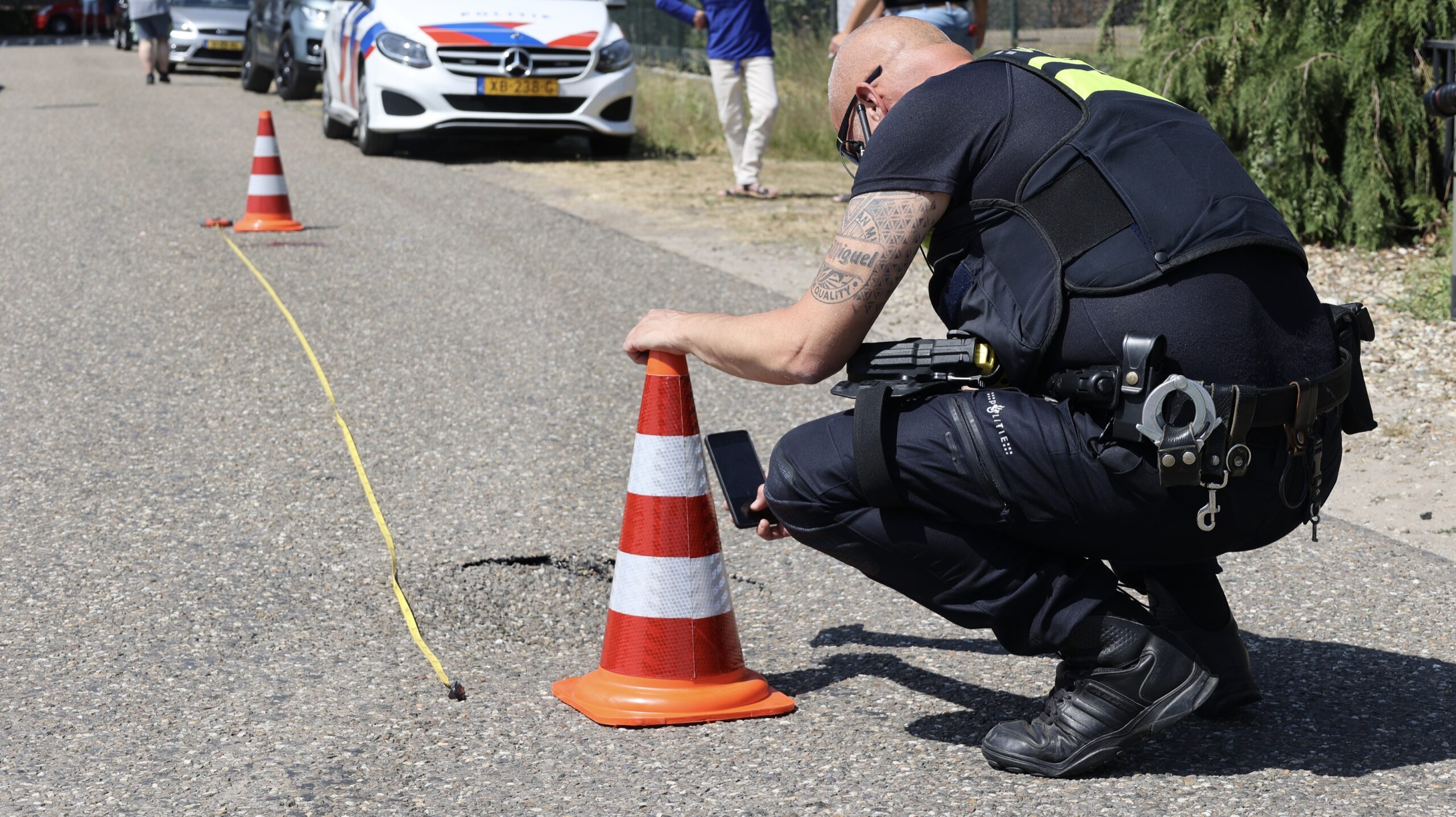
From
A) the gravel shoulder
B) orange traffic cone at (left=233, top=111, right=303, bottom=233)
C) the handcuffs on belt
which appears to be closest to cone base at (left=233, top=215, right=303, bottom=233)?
orange traffic cone at (left=233, top=111, right=303, bottom=233)

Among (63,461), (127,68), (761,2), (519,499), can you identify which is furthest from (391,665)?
(127,68)

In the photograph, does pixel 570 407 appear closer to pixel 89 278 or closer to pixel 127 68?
pixel 89 278

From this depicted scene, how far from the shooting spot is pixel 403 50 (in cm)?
1284

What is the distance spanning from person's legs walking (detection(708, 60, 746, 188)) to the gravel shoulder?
16.5 inches

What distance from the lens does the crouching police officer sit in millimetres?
2727

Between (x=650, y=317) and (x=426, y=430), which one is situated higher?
(x=650, y=317)

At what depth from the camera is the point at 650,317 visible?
3254mm

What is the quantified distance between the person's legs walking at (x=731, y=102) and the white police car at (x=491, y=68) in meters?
1.66

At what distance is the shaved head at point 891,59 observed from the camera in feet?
10.1

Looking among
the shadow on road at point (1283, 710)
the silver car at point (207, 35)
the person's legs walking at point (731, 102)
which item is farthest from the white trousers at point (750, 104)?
the silver car at point (207, 35)

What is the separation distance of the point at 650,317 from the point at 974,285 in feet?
2.28

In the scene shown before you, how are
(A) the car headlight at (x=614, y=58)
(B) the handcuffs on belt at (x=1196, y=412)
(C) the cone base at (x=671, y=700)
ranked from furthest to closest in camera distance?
(A) the car headlight at (x=614, y=58), (C) the cone base at (x=671, y=700), (B) the handcuffs on belt at (x=1196, y=412)

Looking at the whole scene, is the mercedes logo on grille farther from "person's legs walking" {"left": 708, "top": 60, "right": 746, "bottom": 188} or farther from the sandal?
the sandal

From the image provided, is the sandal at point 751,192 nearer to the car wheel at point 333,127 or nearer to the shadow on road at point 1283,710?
the car wheel at point 333,127
